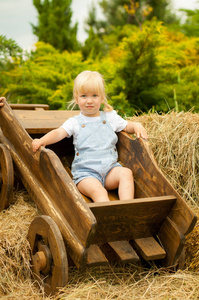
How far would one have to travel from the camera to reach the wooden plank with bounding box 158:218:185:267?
6.87ft

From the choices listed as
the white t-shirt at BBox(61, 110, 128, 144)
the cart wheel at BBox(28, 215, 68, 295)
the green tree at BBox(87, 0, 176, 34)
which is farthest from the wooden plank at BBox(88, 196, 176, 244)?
the green tree at BBox(87, 0, 176, 34)

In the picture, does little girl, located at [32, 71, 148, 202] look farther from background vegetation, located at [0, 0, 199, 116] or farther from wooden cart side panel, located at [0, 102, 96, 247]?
background vegetation, located at [0, 0, 199, 116]

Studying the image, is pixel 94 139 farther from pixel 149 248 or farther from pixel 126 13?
pixel 126 13

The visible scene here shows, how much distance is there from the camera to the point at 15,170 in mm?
2719

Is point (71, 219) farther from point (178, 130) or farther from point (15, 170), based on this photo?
point (178, 130)

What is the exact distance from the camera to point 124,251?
2064 mm

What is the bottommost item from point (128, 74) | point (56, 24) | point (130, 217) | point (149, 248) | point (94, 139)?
point (149, 248)

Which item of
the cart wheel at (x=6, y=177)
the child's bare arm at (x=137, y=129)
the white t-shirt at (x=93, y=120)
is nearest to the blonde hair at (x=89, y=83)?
the white t-shirt at (x=93, y=120)

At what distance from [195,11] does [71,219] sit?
24.9ft

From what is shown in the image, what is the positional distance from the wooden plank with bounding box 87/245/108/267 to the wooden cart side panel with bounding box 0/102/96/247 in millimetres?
172

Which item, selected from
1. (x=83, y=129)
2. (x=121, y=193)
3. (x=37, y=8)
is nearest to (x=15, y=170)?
(x=83, y=129)

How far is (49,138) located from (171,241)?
1074mm

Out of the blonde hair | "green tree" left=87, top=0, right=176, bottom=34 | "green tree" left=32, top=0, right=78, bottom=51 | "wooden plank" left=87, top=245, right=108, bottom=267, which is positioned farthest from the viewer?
"green tree" left=87, top=0, right=176, bottom=34

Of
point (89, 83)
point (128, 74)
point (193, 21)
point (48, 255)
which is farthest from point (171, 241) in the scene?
point (193, 21)
